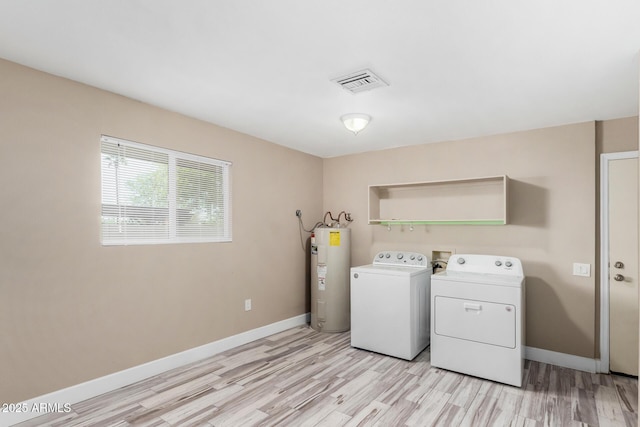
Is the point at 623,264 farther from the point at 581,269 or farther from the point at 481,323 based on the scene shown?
the point at 481,323

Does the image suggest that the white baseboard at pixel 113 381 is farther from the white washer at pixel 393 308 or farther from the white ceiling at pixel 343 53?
the white ceiling at pixel 343 53

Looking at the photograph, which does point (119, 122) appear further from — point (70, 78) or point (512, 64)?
point (512, 64)

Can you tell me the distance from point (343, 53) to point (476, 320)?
2.45 metres

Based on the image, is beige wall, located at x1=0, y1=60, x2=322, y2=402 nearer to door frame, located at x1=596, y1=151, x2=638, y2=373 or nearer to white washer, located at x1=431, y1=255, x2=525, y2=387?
white washer, located at x1=431, y1=255, x2=525, y2=387

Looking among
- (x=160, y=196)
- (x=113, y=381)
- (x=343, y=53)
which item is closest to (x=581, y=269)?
(x=343, y=53)

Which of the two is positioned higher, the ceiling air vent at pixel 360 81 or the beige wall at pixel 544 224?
the ceiling air vent at pixel 360 81

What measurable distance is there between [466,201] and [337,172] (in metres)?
1.79

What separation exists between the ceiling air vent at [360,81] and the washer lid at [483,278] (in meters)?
1.84

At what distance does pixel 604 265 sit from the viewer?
3.17m

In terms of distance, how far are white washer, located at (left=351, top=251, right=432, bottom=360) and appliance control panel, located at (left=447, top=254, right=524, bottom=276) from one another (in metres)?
0.31

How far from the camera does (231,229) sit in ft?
12.1

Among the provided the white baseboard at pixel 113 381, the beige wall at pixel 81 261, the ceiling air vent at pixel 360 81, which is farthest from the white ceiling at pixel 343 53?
the white baseboard at pixel 113 381

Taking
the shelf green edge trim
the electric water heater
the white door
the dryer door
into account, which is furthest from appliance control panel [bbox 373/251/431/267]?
the white door

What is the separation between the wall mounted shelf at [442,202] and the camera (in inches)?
145
